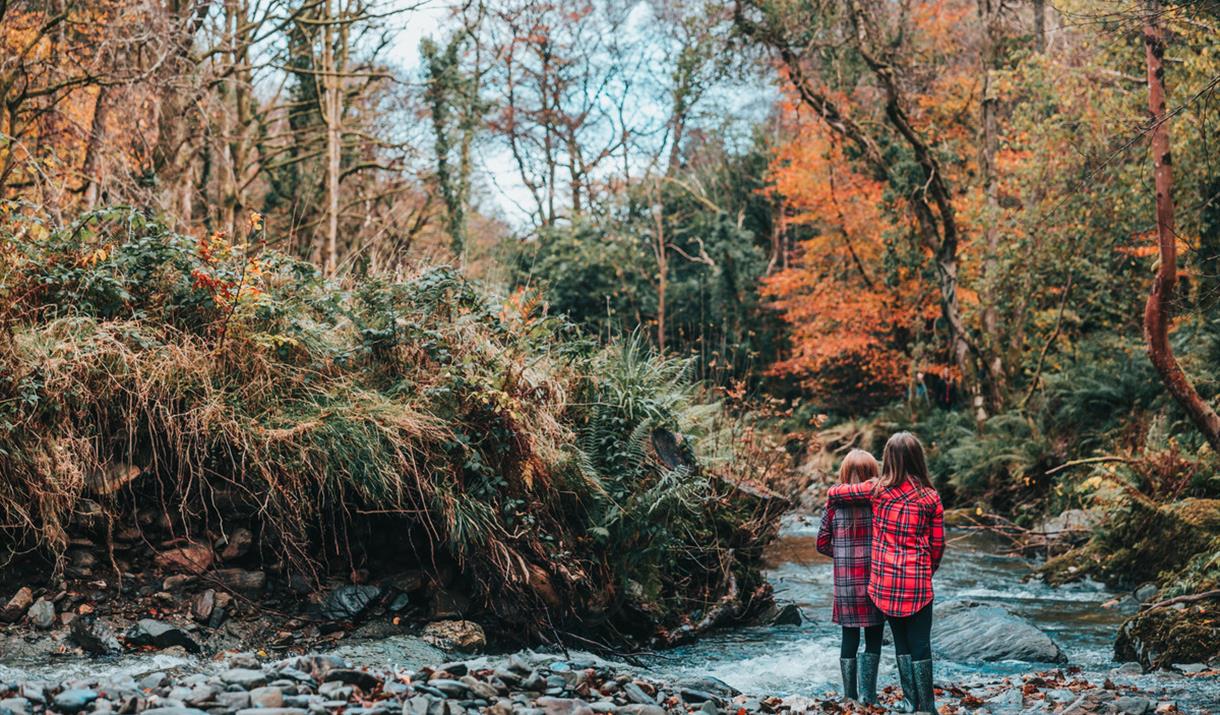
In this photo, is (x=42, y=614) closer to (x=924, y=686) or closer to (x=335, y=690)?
(x=335, y=690)

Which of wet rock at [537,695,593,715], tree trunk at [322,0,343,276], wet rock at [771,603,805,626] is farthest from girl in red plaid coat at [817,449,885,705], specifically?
tree trunk at [322,0,343,276]

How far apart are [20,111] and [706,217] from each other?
1793cm

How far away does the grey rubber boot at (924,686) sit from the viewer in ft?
17.8

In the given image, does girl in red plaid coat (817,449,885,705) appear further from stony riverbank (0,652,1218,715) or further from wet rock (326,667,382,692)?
wet rock (326,667,382,692)

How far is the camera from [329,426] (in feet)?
20.4

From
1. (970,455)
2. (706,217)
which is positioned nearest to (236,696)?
(970,455)

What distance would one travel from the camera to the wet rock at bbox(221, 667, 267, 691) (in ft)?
13.5

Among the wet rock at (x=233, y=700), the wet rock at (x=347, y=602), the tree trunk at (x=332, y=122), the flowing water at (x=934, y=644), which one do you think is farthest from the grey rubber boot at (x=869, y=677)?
the tree trunk at (x=332, y=122)

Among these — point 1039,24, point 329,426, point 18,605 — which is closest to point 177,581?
point 18,605

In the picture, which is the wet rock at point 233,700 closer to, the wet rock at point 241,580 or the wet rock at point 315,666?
the wet rock at point 315,666

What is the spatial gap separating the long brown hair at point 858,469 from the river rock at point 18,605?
4.63 m

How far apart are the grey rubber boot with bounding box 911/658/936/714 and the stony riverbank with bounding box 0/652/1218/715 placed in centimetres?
25

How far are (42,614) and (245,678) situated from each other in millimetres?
2033

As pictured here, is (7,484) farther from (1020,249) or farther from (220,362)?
(1020,249)
